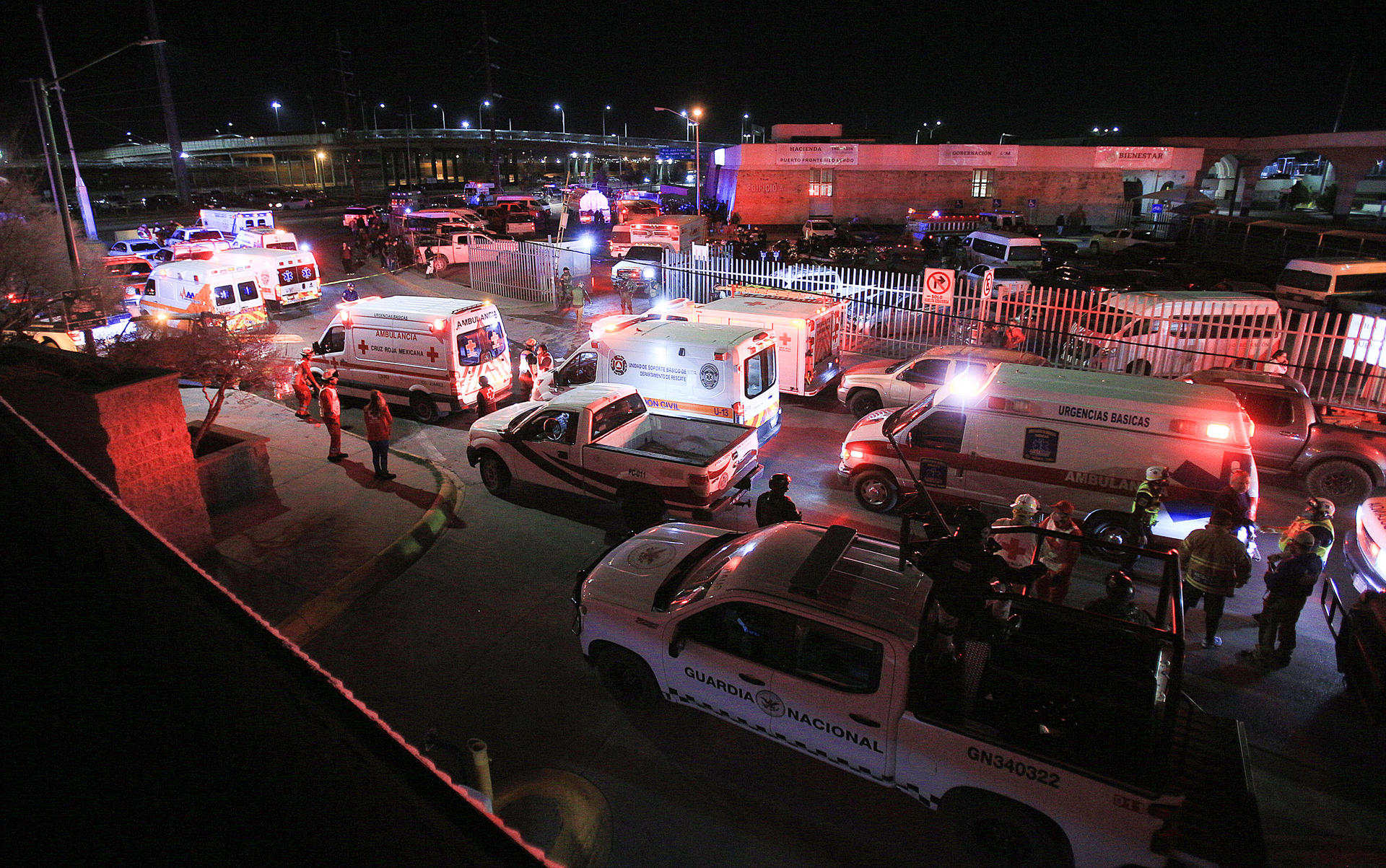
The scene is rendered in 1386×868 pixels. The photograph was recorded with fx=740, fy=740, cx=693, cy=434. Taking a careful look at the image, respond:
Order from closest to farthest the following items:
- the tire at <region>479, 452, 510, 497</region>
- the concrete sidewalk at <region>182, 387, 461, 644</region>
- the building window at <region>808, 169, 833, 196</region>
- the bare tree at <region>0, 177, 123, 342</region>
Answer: the concrete sidewalk at <region>182, 387, 461, 644</region> < the tire at <region>479, 452, 510, 497</region> < the bare tree at <region>0, 177, 123, 342</region> < the building window at <region>808, 169, 833, 196</region>

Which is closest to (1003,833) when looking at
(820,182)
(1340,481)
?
(1340,481)

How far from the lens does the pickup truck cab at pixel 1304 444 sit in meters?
10.1

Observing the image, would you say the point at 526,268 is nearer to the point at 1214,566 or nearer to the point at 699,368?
the point at 699,368

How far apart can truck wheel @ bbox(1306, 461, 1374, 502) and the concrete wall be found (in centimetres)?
1460

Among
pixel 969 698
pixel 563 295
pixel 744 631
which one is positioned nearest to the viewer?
pixel 969 698

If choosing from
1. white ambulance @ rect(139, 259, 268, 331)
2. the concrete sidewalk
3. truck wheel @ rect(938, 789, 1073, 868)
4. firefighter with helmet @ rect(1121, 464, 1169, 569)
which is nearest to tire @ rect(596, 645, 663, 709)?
truck wheel @ rect(938, 789, 1073, 868)

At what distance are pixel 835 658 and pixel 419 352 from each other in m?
10.9

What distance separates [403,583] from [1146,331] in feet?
45.6

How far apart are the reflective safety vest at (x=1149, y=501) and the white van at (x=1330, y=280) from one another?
14.8 m

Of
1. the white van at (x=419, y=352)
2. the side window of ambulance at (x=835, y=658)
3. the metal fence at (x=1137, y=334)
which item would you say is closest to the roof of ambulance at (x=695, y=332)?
the white van at (x=419, y=352)

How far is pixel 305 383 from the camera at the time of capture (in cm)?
1362

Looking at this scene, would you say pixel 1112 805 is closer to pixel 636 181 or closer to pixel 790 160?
pixel 790 160

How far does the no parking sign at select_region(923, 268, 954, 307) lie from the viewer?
1588 cm

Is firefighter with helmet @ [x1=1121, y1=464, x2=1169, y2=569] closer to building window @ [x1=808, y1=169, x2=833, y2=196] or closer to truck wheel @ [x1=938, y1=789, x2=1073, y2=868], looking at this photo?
truck wheel @ [x1=938, y1=789, x2=1073, y2=868]
